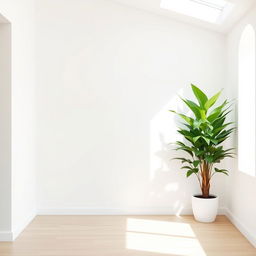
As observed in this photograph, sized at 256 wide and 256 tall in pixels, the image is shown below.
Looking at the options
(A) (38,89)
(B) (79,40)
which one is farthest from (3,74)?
(B) (79,40)

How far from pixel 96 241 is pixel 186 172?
1.48m

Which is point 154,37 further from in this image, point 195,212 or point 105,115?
point 195,212

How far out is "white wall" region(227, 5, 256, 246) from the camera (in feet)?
10.8

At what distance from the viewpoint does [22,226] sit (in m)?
3.56

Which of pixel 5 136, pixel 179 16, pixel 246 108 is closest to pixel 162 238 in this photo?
pixel 246 108

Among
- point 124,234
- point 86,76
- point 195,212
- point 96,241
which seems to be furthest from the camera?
point 86,76

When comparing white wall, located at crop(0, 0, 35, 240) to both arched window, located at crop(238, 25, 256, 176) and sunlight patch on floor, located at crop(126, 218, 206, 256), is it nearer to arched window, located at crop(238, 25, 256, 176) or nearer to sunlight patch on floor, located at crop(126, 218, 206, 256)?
sunlight patch on floor, located at crop(126, 218, 206, 256)

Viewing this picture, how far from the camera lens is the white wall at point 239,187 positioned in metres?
3.29

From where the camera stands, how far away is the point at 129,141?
4.20 metres

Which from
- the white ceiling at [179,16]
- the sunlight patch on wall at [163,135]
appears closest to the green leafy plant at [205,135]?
the sunlight patch on wall at [163,135]

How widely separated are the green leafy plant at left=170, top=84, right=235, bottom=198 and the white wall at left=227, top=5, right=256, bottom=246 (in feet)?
0.76

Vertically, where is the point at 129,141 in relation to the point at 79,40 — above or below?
below

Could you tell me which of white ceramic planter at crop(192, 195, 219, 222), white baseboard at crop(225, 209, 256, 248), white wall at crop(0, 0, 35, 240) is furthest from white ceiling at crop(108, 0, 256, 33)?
white baseboard at crop(225, 209, 256, 248)

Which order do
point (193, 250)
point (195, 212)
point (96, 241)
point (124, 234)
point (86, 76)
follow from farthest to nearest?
1. point (86, 76)
2. point (195, 212)
3. point (124, 234)
4. point (96, 241)
5. point (193, 250)
